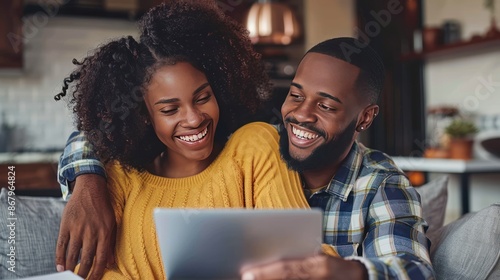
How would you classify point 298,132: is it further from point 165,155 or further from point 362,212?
point 165,155

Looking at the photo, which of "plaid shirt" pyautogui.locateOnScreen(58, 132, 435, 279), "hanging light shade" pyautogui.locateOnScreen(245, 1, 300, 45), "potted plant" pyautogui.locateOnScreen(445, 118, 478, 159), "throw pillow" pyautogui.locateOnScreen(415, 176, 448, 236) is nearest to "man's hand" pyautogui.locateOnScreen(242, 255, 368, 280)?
"plaid shirt" pyautogui.locateOnScreen(58, 132, 435, 279)

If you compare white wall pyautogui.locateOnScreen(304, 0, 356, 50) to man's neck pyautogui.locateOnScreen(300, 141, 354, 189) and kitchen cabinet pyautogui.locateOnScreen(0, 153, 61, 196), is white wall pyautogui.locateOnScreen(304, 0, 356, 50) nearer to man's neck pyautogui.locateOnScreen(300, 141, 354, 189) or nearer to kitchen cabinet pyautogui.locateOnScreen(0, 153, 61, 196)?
kitchen cabinet pyautogui.locateOnScreen(0, 153, 61, 196)

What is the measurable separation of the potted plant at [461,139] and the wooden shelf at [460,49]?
51cm

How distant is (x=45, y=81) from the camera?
4.42m

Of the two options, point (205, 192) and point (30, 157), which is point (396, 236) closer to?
point (205, 192)

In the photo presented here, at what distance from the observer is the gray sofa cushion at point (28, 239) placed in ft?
4.87

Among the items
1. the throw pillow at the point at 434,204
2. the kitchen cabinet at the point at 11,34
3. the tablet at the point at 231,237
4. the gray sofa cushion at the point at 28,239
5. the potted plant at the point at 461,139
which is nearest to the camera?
the tablet at the point at 231,237

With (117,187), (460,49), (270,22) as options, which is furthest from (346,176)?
(460,49)

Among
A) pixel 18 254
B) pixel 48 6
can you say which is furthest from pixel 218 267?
pixel 48 6

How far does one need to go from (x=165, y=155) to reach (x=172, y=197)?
0.13 meters

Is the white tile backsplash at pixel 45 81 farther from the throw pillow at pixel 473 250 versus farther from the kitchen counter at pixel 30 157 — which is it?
the throw pillow at pixel 473 250

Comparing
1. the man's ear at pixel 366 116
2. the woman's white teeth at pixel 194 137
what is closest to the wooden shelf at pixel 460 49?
the man's ear at pixel 366 116

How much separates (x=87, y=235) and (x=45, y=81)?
3683mm

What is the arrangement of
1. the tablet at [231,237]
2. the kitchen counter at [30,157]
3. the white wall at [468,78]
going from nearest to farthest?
the tablet at [231,237] → the white wall at [468,78] → the kitchen counter at [30,157]
